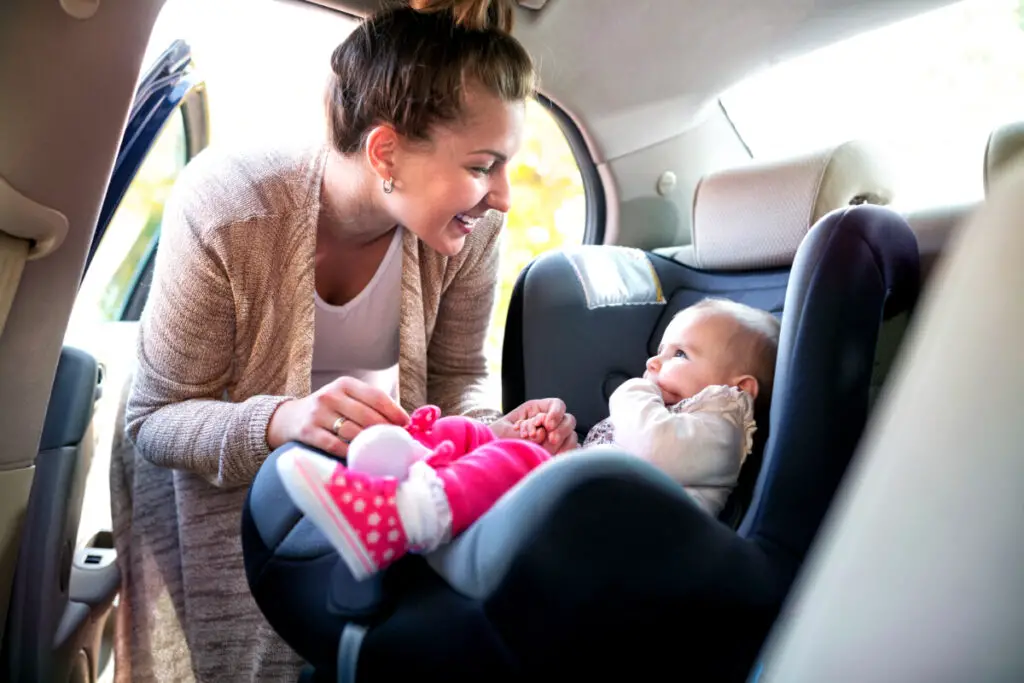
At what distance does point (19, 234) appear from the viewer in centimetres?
110

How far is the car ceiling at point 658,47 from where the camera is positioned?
1873 millimetres

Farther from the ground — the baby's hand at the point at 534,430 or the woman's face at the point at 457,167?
the woman's face at the point at 457,167

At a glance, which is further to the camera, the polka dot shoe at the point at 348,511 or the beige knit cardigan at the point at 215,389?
the beige knit cardigan at the point at 215,389

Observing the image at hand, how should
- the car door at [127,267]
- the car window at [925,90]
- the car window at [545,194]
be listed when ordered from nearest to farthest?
the car door at [127,267]
the car window at [925,90]
the car window at [545,194]

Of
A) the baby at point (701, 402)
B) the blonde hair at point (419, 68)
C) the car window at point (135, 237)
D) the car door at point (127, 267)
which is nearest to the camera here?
the baby at point (701, 402)

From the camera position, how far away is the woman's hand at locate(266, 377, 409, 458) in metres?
1.20

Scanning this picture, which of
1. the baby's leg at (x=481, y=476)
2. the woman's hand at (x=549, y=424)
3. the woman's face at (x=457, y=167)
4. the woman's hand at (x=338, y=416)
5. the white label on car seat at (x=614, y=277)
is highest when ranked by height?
the woman's face at (x=457, y=167)

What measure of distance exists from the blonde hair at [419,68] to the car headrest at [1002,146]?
2.68 ft

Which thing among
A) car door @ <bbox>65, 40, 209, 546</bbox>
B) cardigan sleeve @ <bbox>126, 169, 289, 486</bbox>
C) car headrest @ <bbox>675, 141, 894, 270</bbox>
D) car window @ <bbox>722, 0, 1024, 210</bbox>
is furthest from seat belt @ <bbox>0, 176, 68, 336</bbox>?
car window @ <bbox>722, 0, 1024, 210</bbox>

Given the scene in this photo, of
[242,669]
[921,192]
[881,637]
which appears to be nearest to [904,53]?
[921,192]

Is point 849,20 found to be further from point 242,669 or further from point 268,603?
point 242,669

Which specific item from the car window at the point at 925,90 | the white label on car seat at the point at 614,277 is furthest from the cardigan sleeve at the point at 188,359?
the car window at the point at 925,90

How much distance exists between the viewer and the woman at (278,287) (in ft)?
4.71

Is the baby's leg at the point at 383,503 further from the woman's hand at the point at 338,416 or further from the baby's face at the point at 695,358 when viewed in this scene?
the baby's face at the point at 695,358
